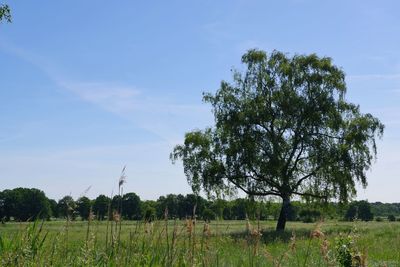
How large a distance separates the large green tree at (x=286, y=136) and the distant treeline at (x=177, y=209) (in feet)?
5.47

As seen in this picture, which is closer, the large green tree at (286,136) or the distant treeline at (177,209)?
the distant treeline at (177,209)

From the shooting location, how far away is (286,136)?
36438mm

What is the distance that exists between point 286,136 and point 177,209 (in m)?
29.5

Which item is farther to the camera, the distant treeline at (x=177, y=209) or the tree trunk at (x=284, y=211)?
the tree trunk at (x=284, y=211)

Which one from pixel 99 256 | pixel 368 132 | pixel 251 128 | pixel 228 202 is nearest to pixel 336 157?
pixel 368 132

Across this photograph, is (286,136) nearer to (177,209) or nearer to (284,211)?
(284,211)

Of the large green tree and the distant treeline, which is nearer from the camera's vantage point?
the distant treeline

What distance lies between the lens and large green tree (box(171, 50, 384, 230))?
1383 inches

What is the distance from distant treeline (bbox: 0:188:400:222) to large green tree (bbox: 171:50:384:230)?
1.67 metres

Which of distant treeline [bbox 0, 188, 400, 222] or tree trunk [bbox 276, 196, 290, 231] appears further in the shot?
tree trunk [bbox 276, 196, 290, 231]

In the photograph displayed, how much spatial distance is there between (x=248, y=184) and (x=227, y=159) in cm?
253

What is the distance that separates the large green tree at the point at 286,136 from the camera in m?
35.1

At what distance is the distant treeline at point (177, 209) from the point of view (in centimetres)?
410

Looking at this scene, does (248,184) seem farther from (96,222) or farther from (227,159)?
(96,222)
